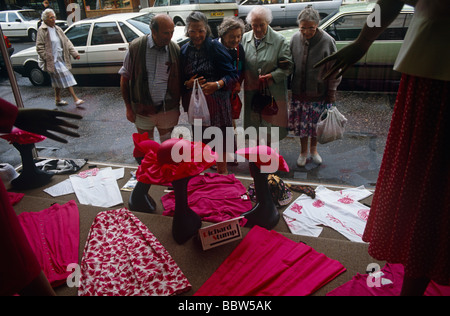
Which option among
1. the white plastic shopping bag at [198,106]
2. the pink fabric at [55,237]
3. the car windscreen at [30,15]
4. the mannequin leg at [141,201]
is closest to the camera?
the pink fabric at [55,237]

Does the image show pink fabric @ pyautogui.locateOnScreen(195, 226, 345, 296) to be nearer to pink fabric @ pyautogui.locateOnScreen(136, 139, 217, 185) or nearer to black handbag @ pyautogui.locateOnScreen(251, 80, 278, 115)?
pink fabric @ pyautogui.locateOnScreen(136, 139, 217, 185)

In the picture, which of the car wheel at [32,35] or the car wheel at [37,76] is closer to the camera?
the car wheel at [32,35]

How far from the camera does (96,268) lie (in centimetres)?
172

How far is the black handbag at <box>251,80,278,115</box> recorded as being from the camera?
8.99ft

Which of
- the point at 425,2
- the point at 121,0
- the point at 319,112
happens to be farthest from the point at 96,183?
the point at 425,2

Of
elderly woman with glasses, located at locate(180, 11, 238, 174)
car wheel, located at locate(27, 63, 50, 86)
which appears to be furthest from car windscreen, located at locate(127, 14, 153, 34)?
car wheel, located at locate(27, 63, 50, 86)

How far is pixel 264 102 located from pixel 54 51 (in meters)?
2.42

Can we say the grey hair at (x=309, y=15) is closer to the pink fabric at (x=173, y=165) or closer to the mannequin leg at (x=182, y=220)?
the pink fabric at (x=173, y=165)

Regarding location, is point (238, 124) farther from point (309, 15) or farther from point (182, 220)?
point (182, 220)

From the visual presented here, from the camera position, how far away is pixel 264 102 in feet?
9.11

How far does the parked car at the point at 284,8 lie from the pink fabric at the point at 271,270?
6.28 ft

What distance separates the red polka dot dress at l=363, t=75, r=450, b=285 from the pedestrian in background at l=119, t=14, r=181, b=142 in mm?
1734

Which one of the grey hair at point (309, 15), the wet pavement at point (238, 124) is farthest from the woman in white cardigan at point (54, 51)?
the grey hair at point (309, 15)

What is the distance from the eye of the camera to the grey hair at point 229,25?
8.37 feet
